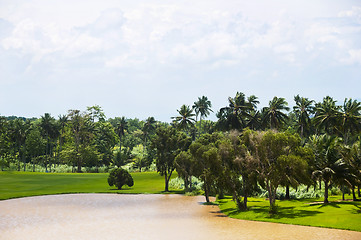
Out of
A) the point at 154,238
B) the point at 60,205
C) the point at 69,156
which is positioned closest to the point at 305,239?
the point at 154,238

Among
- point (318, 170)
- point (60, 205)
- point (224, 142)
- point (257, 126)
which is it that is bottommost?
point (60, 205)

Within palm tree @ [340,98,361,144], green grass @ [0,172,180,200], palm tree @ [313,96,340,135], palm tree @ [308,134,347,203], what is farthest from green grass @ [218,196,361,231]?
palm tree @ [313,96,340,135]

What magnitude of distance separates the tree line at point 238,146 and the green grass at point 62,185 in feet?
19.9

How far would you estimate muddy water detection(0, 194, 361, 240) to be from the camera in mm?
29844

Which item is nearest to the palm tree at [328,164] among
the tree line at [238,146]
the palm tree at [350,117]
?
the tree line at [238,146]

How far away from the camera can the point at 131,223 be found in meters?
36.3

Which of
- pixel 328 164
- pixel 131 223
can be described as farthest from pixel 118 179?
pixel 328 164

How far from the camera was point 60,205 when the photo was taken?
49719 millimetres

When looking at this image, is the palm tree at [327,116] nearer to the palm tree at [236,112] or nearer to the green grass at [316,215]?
the palm tree at [236,112]

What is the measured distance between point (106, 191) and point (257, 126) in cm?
4968

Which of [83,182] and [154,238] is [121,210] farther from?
[83,182]

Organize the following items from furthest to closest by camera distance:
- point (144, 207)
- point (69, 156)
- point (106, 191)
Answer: point (69, 156)
point (106, 191)
point (144, 207)

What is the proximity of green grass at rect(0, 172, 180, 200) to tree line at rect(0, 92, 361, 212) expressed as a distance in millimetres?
6065

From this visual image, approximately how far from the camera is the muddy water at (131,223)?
2984cm
